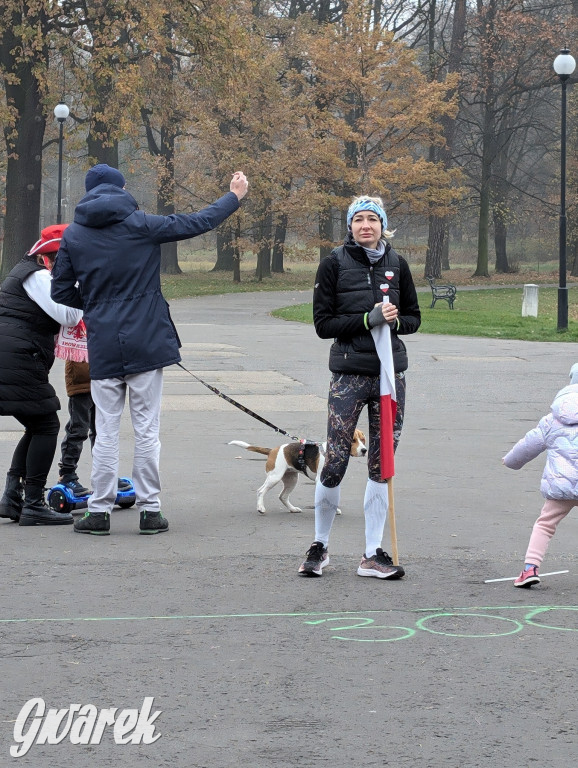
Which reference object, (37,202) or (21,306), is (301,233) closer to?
(37,202)

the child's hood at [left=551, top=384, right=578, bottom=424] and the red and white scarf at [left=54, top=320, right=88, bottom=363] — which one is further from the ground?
the red and white scarf at [left=54, top=320, right=88, bottom=363]

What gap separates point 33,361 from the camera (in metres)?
7.61

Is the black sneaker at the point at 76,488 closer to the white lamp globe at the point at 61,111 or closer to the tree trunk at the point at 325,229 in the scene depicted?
the white lamp globe at the point at 61,111

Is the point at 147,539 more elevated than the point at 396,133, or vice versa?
the point at 396,133

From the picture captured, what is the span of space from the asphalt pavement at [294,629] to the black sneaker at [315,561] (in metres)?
0.09

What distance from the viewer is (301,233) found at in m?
49.2

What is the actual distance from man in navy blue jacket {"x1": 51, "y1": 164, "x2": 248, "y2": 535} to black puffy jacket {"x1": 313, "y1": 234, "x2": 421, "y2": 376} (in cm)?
104

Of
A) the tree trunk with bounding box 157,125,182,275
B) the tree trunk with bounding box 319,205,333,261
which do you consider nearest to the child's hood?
the tree trunk with bounding box 157,125,182,275

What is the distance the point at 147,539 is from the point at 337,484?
1.42m

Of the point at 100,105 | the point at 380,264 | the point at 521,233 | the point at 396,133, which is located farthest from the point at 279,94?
the point at 380,264

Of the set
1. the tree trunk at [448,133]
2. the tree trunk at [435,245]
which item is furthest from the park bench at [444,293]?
the tree trunk at [435,245]

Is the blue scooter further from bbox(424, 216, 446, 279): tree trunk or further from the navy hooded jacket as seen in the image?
bbox(424, 216, 446, 279): tree trunk

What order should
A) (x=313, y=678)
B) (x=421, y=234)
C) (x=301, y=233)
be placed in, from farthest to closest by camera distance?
(x=421, y=234)
(x=301, y=233)
(x=313, y=678)

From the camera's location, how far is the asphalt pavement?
4.03m
